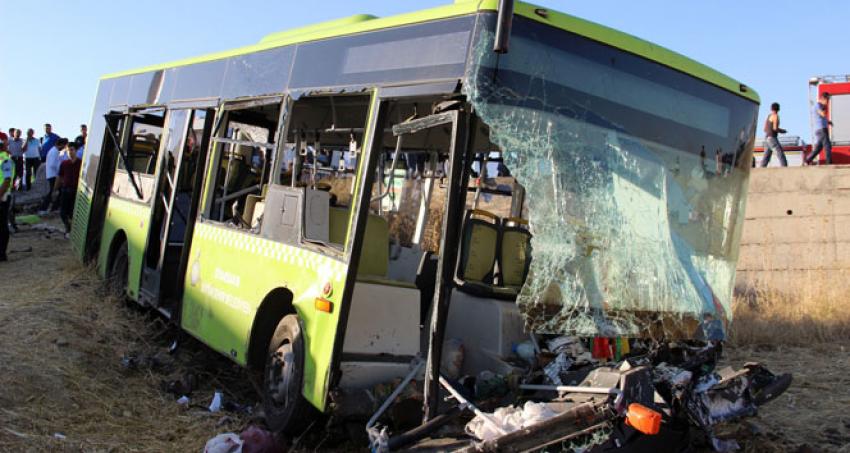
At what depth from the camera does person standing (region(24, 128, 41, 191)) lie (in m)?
20.7

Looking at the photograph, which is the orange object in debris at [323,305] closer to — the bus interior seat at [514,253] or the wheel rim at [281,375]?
the wheel rim at [281,375]

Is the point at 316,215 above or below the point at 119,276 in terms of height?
above

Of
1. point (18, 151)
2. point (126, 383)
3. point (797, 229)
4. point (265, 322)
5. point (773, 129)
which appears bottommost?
point (126, 383)

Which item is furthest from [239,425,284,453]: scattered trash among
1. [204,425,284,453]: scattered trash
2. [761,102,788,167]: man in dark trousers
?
[761,102,788,167]: man in dark trousers

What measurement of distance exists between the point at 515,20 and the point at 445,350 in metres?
2.24

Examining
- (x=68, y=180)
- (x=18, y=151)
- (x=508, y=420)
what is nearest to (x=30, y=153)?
(x=18, y=151)

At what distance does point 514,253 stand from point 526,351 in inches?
50.0

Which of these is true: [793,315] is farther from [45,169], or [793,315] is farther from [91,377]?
[45,169]

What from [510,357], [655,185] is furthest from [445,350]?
[655,185]

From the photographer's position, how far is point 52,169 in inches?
692

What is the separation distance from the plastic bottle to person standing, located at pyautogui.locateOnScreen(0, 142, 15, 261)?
875 cm

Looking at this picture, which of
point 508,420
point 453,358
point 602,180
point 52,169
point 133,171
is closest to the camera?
point 508,420

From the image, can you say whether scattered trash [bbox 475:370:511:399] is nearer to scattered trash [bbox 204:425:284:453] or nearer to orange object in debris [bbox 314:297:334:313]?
orange object in debris [bbox 314:297:334:313]

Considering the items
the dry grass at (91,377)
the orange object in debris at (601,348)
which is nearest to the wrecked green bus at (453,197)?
the orange object in debris at (601,348)
